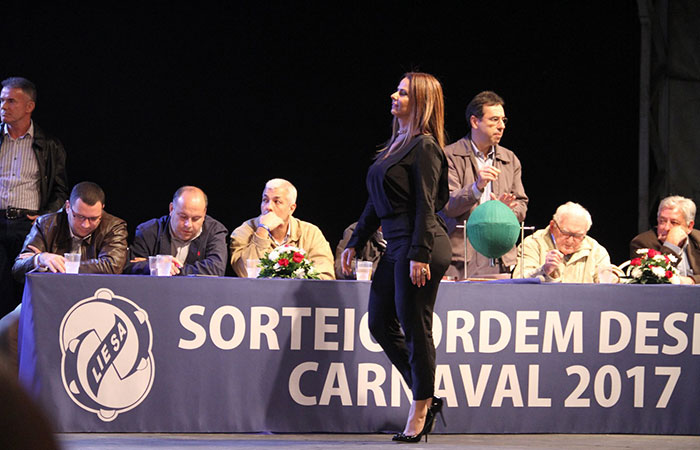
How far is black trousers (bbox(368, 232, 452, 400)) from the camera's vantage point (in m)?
3.22

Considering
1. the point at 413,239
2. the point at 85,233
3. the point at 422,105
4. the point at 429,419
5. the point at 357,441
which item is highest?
the point at 422,105

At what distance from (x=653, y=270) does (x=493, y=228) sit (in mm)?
799

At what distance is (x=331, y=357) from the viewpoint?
12.2ft

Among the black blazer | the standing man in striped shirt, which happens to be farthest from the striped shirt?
the black blazer

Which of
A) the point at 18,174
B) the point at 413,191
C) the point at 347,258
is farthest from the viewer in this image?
the point at 18,174

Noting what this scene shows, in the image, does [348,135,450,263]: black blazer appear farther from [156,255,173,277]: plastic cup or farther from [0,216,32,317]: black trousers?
[0,216,32,317]: black trousers

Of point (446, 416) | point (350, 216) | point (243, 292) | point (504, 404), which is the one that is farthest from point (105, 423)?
point (350, 216)

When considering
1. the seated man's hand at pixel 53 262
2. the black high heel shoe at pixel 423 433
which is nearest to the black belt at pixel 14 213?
the seated man's hand at pixel 53 262

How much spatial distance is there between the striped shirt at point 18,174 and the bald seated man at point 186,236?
2.39ft

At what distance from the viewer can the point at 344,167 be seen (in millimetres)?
6449

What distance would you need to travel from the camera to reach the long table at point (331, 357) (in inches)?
139

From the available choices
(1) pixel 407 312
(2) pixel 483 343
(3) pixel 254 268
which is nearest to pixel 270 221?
(3) pixel 254 268

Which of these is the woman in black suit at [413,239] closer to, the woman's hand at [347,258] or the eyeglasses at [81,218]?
the woman's hand at [347,258]

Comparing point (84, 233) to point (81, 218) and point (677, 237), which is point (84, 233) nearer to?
point (81, 218)
